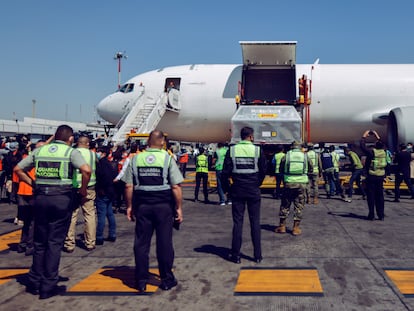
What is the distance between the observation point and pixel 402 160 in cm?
1173

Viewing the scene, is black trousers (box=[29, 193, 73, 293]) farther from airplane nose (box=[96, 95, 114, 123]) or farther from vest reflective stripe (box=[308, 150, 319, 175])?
airplane nose (box=[96, 95, 114, 123])

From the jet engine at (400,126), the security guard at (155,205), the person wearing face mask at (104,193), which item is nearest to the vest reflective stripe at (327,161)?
the jet engine at (400,126)

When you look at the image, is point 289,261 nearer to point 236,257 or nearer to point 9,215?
point 236,257

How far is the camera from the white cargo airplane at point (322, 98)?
16.2m

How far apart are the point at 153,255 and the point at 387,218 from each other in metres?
5.87

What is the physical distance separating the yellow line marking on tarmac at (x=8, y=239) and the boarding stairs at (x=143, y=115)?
291 inches

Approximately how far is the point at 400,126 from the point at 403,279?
11.2m

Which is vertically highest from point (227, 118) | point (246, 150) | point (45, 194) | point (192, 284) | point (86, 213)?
point (227, 118)

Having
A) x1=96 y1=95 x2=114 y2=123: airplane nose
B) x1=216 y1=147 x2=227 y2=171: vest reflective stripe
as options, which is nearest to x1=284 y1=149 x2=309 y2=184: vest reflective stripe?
x1=216 y1=147 x2=227 y2=171: vest reflective stripe

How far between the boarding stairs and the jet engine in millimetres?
9295

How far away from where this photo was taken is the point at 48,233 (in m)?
4.84

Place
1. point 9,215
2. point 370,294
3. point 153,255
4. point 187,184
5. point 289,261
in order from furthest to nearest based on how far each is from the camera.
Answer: point 187,184
point 9,215
point 153,255
point 289,261
point 370,294

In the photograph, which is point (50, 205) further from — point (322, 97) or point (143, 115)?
point (322, 97)

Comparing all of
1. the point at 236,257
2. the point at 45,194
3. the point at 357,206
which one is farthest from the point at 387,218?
the point at 45,194
